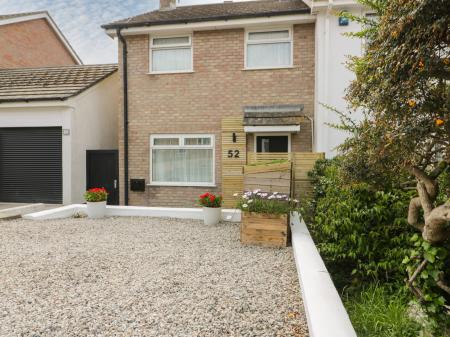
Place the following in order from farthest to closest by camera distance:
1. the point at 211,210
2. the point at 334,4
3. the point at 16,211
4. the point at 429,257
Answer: the point at 334,4, the point at 16,211, the point at 211,210, the point at 429,257

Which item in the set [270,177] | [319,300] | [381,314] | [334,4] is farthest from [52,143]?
[381,314]

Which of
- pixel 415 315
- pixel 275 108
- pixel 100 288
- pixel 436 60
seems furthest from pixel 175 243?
pixel 275 108

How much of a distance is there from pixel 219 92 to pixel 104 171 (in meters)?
4.59

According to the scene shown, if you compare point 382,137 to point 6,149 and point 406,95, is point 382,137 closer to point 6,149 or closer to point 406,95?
point 406,95

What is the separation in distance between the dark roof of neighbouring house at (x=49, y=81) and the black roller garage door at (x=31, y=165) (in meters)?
1.06

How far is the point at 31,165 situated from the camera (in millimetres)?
10445

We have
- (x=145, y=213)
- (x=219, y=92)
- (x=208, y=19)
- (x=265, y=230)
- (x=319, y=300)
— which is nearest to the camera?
(x=319, y=300)

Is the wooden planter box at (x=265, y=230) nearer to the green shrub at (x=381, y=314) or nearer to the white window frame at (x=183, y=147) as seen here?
the green shrub at (x=381, y=314)

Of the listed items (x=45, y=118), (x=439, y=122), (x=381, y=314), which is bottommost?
(x=381, y=314)

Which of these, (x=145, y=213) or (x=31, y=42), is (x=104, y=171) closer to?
(x=145, y=213)

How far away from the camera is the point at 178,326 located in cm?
273

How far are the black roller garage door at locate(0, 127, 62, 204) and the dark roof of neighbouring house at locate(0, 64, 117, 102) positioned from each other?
1.06 meters

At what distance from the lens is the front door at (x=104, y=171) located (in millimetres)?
10672

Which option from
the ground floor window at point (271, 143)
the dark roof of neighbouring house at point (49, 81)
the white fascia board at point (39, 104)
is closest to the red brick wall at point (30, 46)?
the dark roof of neighbouring house at point (49, 81)
